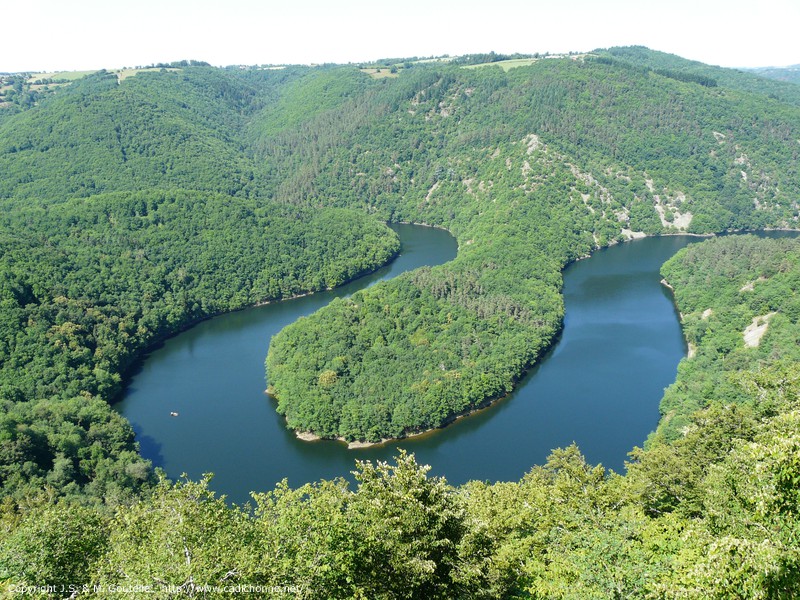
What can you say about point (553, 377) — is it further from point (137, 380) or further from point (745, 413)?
point (137, 380)

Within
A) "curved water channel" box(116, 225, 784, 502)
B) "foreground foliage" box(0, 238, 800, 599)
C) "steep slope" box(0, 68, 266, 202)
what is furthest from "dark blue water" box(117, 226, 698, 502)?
"steep slope" box(0, 68, 266, 202)

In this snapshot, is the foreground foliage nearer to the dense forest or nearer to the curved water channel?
the dense forest

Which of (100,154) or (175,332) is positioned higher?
(100,154)

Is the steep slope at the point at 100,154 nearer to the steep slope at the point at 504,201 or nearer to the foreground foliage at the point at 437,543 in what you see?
the steep slope at the point at 504,201

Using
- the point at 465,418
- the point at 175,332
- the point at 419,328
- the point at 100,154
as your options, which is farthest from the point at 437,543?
the point at 100,154

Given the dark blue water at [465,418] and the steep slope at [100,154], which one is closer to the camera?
the dark blue water at [465,418]

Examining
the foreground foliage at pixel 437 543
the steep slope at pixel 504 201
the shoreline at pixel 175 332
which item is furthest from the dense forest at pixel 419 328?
the shoreline at pixel 175 332

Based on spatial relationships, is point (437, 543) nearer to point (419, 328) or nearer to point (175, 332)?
point (419, 328)
